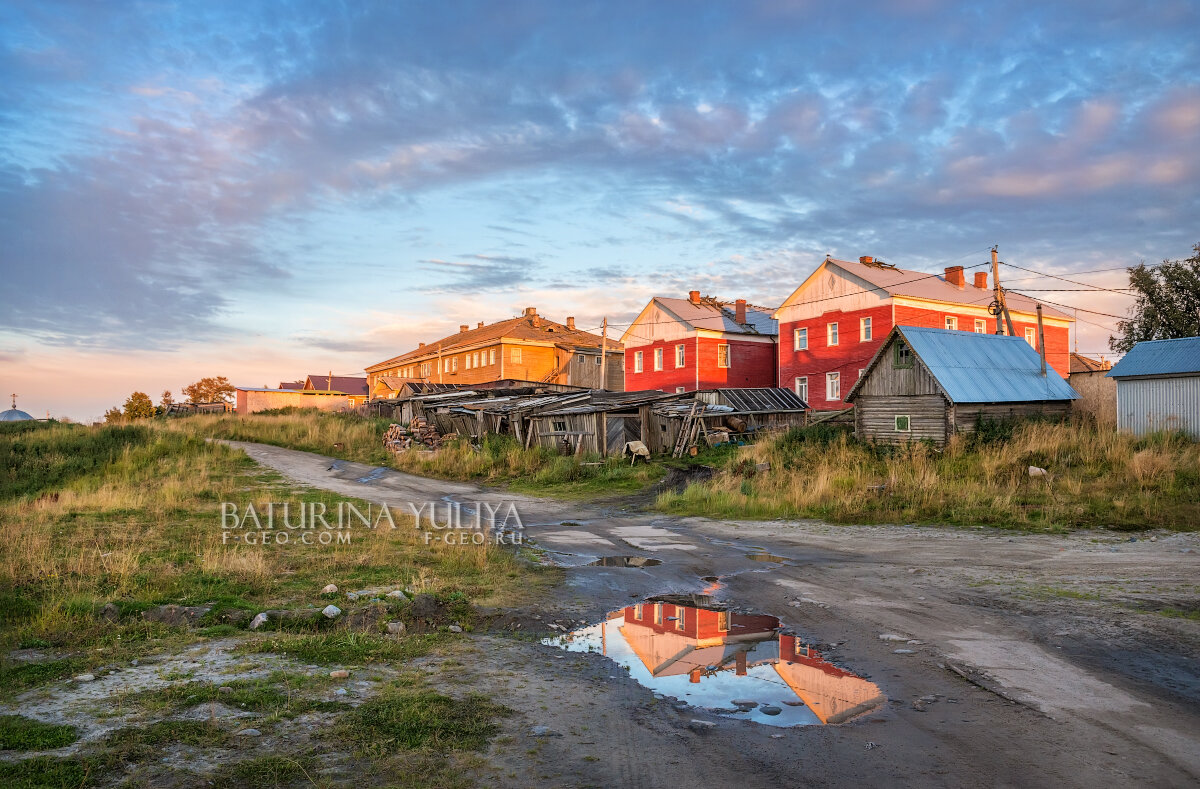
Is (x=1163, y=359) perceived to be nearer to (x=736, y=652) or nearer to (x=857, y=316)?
(x=857, y=316)

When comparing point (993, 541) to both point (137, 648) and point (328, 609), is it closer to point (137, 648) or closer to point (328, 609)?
point (328, 609)

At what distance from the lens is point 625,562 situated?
11.4m

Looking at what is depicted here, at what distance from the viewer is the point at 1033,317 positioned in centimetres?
4262

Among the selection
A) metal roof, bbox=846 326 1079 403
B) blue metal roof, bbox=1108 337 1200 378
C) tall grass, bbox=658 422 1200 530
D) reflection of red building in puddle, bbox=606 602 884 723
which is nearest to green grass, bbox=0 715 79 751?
reflection of red building in puddle, bbox=606 602 884 723

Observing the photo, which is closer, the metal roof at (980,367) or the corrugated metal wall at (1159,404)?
the corrugated metal wall at (1159,404)

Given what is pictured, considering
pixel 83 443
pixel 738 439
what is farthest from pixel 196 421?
pixel 738 439

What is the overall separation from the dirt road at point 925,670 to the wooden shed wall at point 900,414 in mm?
9930

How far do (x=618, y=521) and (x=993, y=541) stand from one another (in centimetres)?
749

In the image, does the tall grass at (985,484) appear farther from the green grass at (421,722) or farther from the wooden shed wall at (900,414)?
the green grass at (421,722)

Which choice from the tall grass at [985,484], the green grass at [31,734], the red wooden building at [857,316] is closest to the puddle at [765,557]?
the tall grass at [985,484]

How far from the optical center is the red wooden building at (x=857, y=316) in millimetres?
36406

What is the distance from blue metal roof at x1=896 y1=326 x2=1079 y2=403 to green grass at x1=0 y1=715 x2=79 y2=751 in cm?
2191

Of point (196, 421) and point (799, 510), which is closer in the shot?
point (799, 510)

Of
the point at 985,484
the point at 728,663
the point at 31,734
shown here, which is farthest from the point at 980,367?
the point at 31,734
